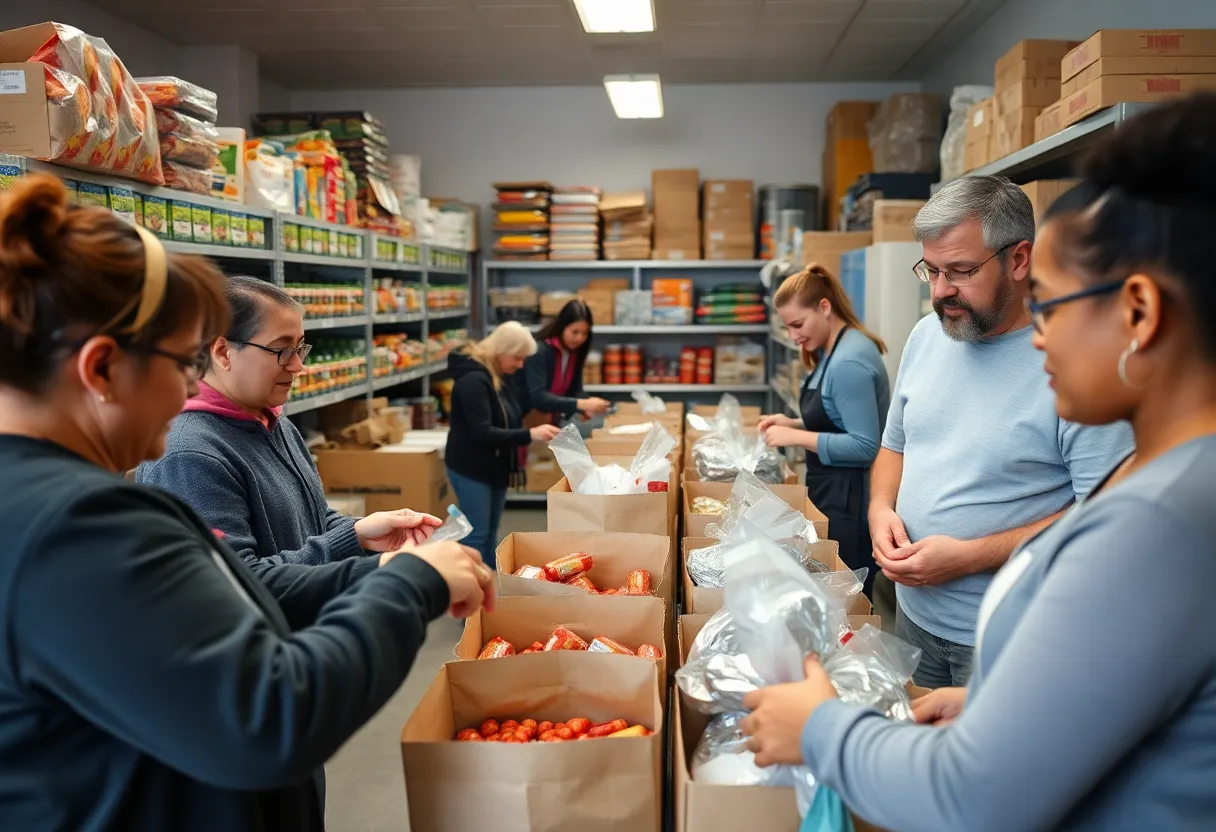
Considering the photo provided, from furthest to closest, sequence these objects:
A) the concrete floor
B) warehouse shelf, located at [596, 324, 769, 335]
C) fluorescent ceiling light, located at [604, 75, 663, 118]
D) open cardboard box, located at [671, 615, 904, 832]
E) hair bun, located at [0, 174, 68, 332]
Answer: warehouse shelf, located at [596, 324, 769, 335] < fluorescent ceiling light, located at [604, 75, 663, 118] < the concrete floor < open cardboard box, located at [671, 615, 904, 832] < hair bun, located at [0, 174, 68, 332]

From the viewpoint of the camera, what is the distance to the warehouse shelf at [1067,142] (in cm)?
253

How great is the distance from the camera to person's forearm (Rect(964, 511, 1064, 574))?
175 centimetres

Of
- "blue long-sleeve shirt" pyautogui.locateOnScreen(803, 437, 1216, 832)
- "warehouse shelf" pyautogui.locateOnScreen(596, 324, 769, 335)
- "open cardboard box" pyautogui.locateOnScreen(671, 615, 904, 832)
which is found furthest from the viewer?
"warehouse shelf" pyautogui.locateOnScreen(596, 324, 769, 335)

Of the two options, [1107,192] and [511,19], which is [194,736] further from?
[511,19]

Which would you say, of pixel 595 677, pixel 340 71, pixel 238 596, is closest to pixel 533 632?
pixel 595 677

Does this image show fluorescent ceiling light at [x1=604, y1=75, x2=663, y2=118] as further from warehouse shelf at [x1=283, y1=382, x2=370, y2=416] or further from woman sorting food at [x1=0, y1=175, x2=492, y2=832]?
woman sorting food at [x1=0, y1=175, x2=492, y2=832]

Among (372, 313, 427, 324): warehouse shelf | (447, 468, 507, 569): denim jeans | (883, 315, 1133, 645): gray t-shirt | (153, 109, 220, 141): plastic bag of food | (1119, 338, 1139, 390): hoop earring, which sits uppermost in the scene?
(153, 109, 220, 141): plastic bag of food

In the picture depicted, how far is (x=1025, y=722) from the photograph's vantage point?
2.52ft

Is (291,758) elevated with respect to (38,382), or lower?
lower

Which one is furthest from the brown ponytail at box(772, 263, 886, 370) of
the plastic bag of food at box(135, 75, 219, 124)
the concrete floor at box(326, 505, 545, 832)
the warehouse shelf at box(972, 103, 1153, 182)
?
the plastic bag of food at box(135, 75, 219, 124)

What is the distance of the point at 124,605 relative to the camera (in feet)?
2.62

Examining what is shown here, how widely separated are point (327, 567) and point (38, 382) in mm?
572

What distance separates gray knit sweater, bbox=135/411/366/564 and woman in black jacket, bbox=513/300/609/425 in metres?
3.34

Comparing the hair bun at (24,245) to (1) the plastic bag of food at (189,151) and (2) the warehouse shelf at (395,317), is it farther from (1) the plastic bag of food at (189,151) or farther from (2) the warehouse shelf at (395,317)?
(2) the warehouse shelf at (395,317)
